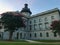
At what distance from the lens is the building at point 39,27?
49.1 metres

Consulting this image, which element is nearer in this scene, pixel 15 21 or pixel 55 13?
pixel 15 21

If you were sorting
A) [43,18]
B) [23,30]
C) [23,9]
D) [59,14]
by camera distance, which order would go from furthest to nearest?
[23,9]
[23,30]
[43,18]
[59,14]

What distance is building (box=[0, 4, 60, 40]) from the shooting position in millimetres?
49094

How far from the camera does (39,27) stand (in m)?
54.7

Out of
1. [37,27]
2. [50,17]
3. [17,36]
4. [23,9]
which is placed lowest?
[17,36]

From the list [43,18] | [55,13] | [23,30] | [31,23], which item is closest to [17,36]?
[23,30]

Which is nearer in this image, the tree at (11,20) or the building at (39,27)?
the tree at (11,20)

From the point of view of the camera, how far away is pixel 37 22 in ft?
184

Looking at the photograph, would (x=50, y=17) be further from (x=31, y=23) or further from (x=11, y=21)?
(x=11, y=21)

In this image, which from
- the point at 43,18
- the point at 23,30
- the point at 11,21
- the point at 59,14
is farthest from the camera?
the point at 23,30

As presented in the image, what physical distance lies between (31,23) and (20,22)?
16737 mm

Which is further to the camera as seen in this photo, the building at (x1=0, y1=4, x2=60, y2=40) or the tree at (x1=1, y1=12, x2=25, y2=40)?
the building at (x1=0, y1=4, x2=60, y2=40)

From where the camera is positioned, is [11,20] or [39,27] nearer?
[11,20]

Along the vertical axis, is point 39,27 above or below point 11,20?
below
